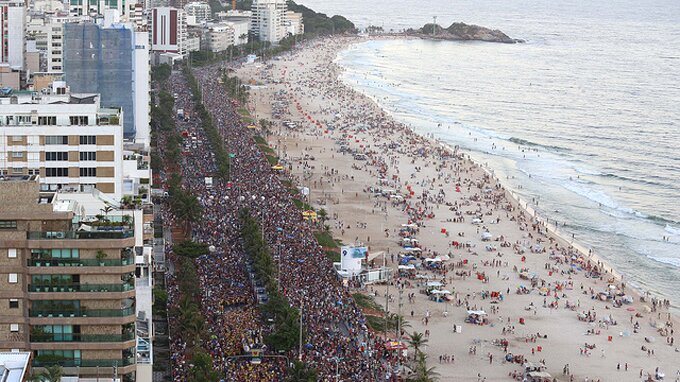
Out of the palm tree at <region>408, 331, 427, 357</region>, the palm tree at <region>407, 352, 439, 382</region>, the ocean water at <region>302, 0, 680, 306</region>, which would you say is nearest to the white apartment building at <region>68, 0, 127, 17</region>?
the ocean water at <region>302, 0, 680, 306</region>

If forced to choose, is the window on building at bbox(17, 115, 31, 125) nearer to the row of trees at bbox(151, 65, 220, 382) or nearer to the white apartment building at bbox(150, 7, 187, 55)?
the row of trees at bbox(151, 65, 220, 382)

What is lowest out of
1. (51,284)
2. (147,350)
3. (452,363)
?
(452,363)

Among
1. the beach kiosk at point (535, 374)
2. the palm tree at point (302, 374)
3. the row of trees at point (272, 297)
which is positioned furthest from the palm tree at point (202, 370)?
the beach kiosk at point (535, 374)

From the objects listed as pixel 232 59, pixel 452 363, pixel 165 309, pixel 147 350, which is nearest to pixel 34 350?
pixel 147 350

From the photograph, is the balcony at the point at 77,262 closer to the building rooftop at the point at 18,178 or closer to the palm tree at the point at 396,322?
the building rooftop at the point at 18,178

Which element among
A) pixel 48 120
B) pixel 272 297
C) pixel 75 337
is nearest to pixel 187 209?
pixel 272 297

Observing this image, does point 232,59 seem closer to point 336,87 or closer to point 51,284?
point 336,87

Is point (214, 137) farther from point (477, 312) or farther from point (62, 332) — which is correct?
point (62, 332)

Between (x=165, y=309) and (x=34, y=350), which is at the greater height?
(x=34, y=350)
